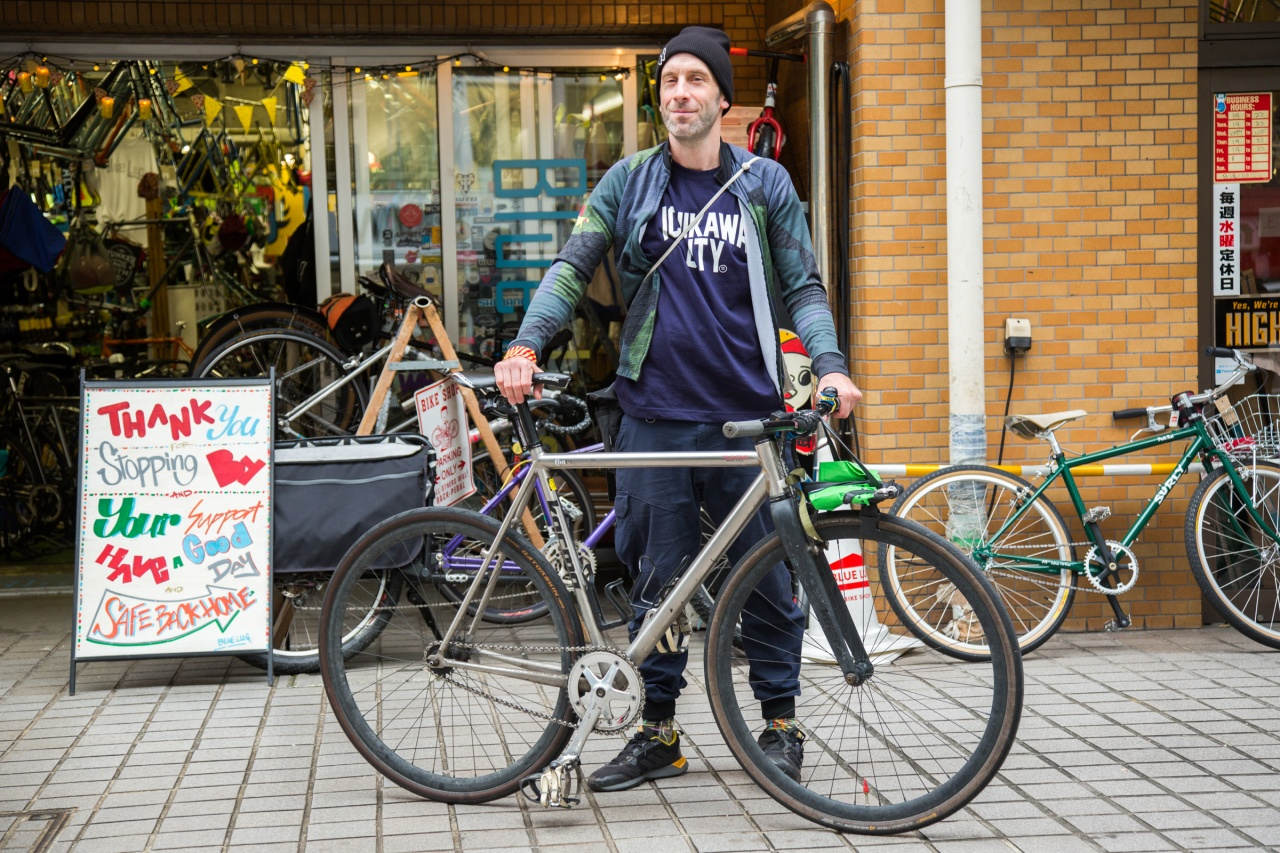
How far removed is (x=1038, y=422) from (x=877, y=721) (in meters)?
2.24

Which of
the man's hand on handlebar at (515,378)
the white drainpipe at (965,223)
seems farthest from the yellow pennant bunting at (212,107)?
the man's hand on handlebar at (515,378)

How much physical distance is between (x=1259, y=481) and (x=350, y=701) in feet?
13.5

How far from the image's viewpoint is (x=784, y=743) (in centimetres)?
420

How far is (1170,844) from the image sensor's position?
12.4 ft

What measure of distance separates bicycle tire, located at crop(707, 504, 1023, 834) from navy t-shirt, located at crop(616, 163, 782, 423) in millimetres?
600

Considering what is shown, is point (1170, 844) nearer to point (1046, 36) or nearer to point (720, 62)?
point (720, 62)

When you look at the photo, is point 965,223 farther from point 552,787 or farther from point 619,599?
point 552,787

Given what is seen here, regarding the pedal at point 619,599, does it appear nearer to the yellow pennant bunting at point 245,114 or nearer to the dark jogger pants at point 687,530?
the dark jogger pants at point 687,530

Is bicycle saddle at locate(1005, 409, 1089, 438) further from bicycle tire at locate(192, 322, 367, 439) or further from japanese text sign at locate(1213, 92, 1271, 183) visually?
bicycle tire at locate(192, 322, 367, 439)

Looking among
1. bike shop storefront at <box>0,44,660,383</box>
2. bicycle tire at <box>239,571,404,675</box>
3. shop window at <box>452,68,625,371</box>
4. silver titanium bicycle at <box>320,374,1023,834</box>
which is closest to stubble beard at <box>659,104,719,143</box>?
silver titanium bicycle at <box>320,374,1023,834</box>

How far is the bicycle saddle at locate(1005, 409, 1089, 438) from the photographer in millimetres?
6039

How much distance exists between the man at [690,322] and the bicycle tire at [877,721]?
0.60 feet

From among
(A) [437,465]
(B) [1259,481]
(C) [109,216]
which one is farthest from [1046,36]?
(C) [109,216]

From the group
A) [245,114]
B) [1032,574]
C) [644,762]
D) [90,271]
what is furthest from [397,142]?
[644,762]
